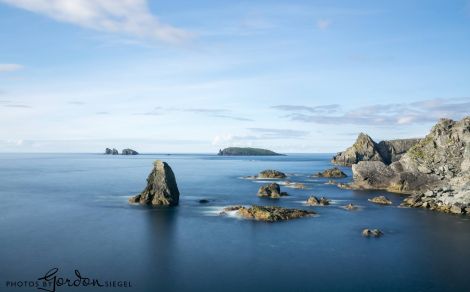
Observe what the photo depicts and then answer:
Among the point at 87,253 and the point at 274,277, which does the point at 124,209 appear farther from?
the point at 274,277

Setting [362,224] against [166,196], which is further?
[166,196]

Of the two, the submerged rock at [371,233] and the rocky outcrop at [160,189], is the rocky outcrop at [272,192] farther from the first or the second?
the submerged rock at [371,233]

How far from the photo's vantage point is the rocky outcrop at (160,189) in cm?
9400

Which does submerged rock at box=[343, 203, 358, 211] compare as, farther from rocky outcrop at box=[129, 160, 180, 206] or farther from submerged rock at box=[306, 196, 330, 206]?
rocky outcrop at box=[129, 160, 180, 206]

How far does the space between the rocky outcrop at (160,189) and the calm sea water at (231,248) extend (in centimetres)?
395

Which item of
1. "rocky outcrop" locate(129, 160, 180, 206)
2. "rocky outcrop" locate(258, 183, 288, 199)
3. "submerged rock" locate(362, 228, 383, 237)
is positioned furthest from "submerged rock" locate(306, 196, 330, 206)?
"rocky outcrop" locate(129, 160, 180, 206)

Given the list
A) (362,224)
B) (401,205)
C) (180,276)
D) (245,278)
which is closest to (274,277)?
(245,278)

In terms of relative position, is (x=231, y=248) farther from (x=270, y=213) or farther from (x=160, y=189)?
(x=160, y=189)

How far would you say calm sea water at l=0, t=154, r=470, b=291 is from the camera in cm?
4562

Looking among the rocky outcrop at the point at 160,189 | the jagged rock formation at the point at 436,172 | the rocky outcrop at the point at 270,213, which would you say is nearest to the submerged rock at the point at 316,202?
the rocky outcrop at the point at 270,213

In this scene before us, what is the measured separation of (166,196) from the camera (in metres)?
94.4

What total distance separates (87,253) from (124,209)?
113 feet

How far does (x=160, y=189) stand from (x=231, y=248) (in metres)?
41.1

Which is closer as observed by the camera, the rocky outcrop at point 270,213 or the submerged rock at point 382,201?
the rocky outcrop at point 270,213
